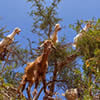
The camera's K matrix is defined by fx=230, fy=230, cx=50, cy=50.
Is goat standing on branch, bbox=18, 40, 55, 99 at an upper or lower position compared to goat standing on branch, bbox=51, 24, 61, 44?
lower

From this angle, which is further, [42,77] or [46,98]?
[42,77]

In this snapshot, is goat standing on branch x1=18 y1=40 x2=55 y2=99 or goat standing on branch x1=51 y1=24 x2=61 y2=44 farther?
goat standing on branch x1=51 y1=24 x2=61 y2=44

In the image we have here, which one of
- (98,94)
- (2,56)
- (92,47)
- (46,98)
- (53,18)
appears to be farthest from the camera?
(53,18)

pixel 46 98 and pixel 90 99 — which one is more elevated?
pixel 46 98

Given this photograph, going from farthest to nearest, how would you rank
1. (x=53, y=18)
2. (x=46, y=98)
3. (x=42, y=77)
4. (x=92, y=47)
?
1. (x=53, y=18)
2. (x=42, y=77)
3. (x=46, y=98)
4. (x=92, y=47)

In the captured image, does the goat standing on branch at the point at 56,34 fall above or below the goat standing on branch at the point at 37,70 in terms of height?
above

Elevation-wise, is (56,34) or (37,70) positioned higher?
(56,34)

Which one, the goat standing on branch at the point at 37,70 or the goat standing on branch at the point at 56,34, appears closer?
the goat standing on branch at the point at 37,70

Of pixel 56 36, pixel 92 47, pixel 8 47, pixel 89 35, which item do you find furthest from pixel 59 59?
pixel 89 35

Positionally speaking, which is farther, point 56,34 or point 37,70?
point 56,34

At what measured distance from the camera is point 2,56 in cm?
1089

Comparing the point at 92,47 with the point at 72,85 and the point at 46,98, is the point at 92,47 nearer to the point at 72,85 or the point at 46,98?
the point at 46,98

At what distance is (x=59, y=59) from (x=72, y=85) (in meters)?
1.93

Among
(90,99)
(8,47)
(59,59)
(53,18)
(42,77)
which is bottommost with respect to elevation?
(90,99)
